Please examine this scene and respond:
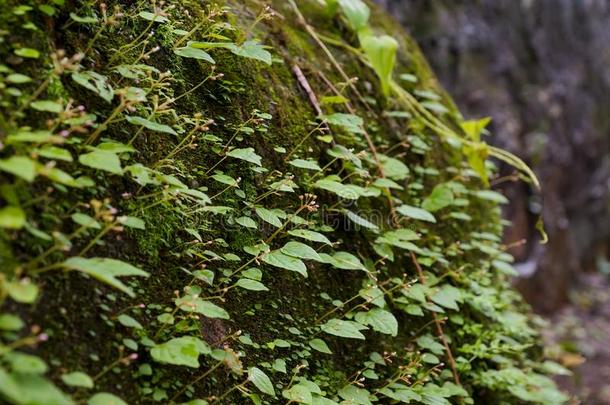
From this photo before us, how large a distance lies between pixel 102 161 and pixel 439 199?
4.95ft

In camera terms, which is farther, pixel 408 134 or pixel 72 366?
pixel 408 134

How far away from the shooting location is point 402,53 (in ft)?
10.1

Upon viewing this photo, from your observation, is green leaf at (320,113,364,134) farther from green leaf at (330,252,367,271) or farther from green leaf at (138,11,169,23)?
green leaf at (138,11,169,23)

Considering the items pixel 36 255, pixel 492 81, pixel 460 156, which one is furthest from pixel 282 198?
pixel 492 81

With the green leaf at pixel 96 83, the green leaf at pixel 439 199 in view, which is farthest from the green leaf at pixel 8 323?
the green leaf at pixel 439 199

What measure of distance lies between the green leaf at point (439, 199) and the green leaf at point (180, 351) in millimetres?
1321

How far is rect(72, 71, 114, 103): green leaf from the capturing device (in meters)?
1.33

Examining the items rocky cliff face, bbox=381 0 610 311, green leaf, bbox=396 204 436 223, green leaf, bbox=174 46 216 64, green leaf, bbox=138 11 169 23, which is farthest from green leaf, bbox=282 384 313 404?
rocky cliff face, bbox=381 0 610 311

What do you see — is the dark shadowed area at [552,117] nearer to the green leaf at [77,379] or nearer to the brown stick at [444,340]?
the brown stick at [444,340]

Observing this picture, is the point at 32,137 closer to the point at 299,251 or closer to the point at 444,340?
the point at 299,251

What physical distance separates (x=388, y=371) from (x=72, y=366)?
1.06 m

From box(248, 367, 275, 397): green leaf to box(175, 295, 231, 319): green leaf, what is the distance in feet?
0.58

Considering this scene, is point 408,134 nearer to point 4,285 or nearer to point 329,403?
point 329,403

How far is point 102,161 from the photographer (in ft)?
4.05
